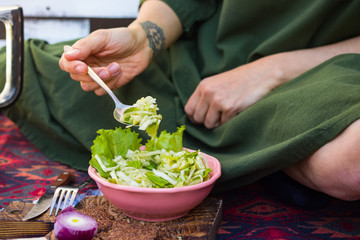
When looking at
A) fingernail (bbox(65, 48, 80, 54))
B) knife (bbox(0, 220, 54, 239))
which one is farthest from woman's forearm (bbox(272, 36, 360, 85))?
knife (bbox(0, 220, 54, 239))

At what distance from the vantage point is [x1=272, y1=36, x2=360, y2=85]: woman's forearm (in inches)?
52.7

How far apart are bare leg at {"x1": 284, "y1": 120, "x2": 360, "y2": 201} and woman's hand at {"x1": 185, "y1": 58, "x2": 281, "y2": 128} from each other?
1.05ft

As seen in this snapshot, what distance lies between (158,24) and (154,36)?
0.23ft

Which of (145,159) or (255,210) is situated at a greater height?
(145,159)

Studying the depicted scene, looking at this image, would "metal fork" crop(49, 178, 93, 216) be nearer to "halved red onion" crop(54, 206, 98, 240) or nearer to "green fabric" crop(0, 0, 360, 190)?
"halved red onion" crop(54, 206, 98, 240)

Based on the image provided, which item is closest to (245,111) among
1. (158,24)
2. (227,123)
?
(227,123)

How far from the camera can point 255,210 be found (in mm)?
1282

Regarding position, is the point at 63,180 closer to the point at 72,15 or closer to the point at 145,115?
the point at 145,115

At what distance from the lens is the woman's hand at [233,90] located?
1337mm

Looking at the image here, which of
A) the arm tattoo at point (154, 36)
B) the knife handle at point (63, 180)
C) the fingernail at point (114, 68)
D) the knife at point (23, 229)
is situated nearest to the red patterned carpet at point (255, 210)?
the knife handle at point (63, 180)

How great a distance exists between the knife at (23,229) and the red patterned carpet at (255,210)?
298 mm

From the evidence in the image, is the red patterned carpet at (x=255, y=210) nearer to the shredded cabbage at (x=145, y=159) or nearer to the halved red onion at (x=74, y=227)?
the shredded cabbage at (x=145, y=159)

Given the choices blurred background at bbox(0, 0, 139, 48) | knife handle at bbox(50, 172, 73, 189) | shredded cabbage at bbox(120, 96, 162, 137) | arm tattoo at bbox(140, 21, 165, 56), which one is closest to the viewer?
shredded cabbage at bbox(120, 96, 162, 137)

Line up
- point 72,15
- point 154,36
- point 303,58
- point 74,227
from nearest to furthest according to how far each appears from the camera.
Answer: point 74,227
point 303,58
point 154,36
point 72,15
